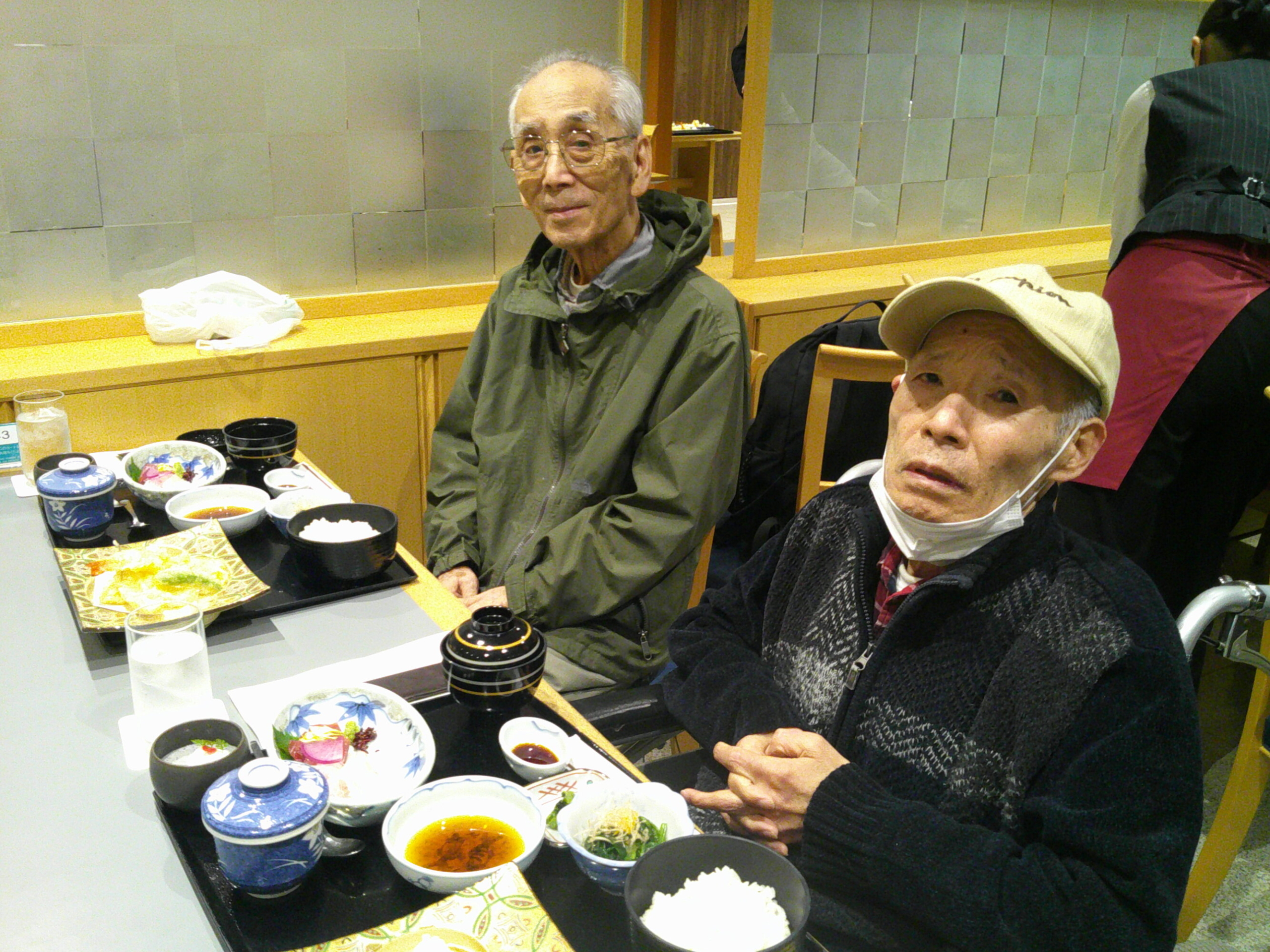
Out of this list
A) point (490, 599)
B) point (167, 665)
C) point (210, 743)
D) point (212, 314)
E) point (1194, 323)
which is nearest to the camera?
point (210, 743)

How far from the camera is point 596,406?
2100 millimetres

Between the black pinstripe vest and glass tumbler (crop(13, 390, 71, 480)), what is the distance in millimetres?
2530

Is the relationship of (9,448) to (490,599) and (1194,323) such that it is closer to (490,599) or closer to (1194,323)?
(490,599)

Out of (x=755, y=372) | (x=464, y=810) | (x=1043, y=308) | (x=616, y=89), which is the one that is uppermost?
(x=616, y=89)

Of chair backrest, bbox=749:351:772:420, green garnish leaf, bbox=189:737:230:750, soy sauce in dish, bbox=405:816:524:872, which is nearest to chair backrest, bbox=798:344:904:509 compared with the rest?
chair backrest, bbox=749:351:772:420

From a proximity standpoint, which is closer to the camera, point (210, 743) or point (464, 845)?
point (464, 845)

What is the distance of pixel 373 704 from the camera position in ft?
4.32

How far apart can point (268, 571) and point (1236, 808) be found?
190cm

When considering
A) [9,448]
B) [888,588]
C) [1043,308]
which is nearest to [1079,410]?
[1043,308]

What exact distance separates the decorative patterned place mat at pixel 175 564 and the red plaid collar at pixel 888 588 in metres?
0.91

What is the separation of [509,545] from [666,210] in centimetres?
77

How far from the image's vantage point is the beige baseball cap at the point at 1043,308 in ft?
3.74

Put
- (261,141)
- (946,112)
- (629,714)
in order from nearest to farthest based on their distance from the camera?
(629,714) → (261,141) → (946,112)

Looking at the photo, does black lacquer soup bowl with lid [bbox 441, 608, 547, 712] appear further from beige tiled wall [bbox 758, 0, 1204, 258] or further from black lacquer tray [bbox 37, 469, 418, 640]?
beige tiled wall [bbox 758, 0, 1204, 258]
